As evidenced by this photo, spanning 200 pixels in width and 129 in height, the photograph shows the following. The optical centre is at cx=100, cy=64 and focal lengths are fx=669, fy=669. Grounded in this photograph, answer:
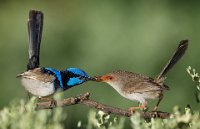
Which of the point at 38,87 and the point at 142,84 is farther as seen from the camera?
the point at 38,87

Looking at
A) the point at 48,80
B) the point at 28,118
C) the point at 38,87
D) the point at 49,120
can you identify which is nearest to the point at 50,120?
the point at 49,120

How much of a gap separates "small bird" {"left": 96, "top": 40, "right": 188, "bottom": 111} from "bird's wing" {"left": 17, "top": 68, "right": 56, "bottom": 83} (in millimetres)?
452

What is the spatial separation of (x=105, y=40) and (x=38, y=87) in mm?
8488

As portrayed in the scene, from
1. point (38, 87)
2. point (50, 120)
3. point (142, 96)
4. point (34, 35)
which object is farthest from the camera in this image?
point (34, 35)

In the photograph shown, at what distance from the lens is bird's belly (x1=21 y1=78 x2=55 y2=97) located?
5617 millimetres

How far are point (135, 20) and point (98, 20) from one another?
88cm

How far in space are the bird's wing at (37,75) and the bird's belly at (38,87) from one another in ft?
0.14

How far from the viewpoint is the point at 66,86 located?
19.6ft

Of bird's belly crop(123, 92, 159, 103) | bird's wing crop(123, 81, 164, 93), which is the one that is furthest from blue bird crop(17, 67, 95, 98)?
bird's belly crop(123, 92, 159, 103)

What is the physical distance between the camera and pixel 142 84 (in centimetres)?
547

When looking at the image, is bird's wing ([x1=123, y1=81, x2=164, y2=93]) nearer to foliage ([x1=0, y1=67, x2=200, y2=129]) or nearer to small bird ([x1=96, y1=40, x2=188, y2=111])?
small bird ([x1=96, y1=40, x2=188, y2=111])

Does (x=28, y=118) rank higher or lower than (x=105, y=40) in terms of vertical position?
lower

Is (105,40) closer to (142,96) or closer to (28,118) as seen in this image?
(142,96)

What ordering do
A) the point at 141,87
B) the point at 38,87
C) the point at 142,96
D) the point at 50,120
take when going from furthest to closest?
the point at 38,87, the point at 141,87, the point at 142,96, the point at 50,120
